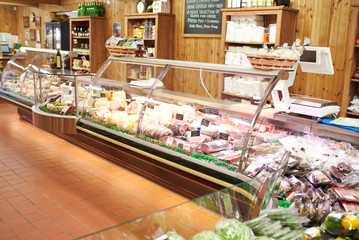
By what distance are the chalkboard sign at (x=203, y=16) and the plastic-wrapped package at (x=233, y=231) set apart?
5803 mm

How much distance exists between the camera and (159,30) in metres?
7.49

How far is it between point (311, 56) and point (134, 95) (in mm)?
2248

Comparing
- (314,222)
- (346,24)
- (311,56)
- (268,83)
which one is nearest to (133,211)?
(268,83)

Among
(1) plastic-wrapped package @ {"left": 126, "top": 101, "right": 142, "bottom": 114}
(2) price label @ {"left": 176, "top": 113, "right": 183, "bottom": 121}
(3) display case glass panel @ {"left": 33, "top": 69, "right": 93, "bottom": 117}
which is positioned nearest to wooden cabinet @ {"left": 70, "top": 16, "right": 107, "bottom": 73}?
(3) display case glass panel @ {"left": 33, "top": 69, "right": 93, "bottom": 117}

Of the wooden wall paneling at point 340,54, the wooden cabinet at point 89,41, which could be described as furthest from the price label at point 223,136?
the wooden cabinet at point 89,41

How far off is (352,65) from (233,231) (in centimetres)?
411

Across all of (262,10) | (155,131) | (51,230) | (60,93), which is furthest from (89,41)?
(51,230)

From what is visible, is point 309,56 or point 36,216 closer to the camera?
point 36,216

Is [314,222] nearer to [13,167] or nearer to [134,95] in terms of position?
[134,95]

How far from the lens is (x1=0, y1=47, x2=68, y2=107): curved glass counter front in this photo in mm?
6773

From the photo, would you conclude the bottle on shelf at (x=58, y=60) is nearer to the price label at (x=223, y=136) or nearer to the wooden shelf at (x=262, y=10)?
the wooden shelf at (x=262, y=10)

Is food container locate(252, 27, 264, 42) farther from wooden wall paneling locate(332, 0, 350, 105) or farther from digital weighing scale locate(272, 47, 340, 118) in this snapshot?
digital weighing scale locate(272, 47, 340, 118)

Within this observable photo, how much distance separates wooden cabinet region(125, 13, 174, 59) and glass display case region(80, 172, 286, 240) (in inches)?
240

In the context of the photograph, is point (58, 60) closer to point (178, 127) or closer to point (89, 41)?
point (178, 127)
